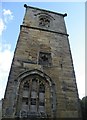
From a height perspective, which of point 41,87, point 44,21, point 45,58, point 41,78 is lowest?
point 41,87

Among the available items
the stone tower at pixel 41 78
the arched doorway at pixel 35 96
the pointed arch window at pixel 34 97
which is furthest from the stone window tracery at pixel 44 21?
the pointed arch window at pixel 34 97

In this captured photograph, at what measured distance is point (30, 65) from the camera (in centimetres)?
794

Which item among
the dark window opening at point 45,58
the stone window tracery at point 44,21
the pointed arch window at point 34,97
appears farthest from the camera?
the stone window tracery at point 44,21

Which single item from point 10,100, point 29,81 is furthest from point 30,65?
point 10,100

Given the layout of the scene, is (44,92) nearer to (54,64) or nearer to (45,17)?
(54,64)

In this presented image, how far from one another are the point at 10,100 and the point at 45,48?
3.53 metres

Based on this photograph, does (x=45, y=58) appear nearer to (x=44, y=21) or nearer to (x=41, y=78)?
(x=41, y=78)

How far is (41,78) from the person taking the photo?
7.74m

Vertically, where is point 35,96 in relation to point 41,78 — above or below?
below

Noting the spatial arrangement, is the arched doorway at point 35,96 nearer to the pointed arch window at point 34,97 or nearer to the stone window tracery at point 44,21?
the pointed arch window at point 34,97

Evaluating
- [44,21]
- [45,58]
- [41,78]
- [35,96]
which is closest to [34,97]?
[35,96]

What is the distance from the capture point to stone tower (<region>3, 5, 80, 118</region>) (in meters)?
6.82

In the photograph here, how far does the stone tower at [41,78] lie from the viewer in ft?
22.4

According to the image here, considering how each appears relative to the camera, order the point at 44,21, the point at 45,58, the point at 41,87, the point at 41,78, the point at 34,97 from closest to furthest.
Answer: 1. the point at 34,97
2. the point at 41,87
3. the point at 41,78
4. the point at 45,58
5. the point at 44,21
